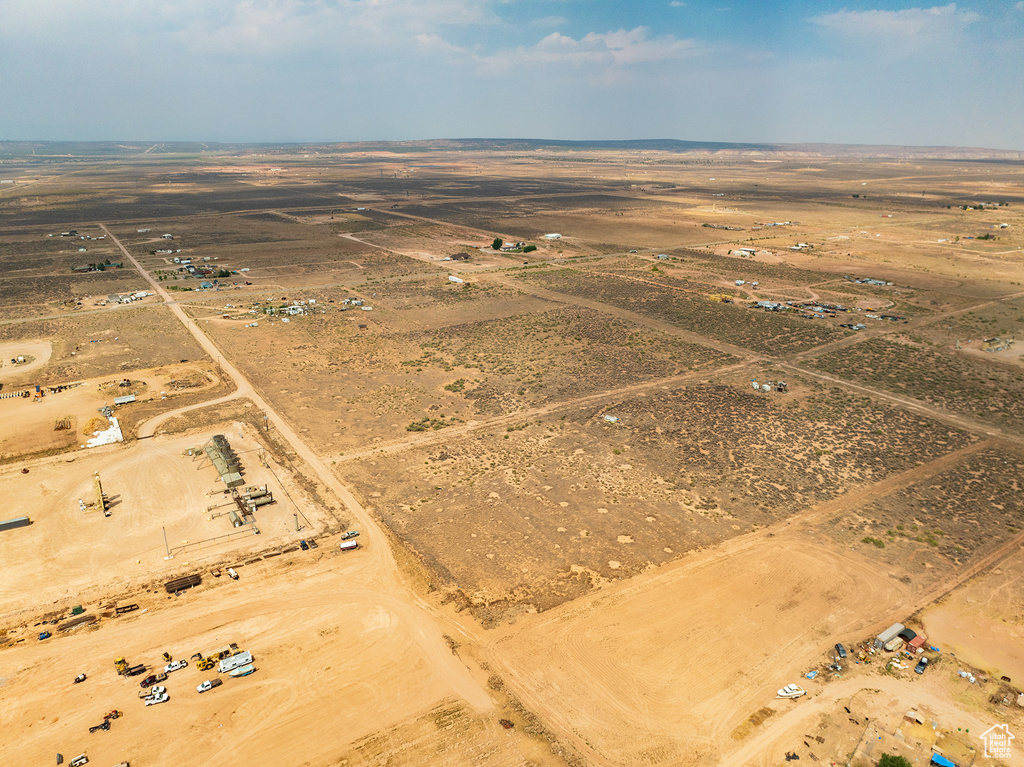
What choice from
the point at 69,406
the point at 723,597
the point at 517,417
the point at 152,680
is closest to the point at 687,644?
the point at 723,597

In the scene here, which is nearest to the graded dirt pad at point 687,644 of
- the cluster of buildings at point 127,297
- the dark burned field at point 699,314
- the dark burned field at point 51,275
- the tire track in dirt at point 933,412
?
the tire track in dirt at point 933,412

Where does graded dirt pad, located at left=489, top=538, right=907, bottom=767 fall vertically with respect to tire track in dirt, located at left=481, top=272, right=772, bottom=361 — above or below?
below

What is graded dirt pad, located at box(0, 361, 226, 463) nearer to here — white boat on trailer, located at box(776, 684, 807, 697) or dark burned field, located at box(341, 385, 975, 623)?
dark burned field, located at box(341, 385, 975, 623)

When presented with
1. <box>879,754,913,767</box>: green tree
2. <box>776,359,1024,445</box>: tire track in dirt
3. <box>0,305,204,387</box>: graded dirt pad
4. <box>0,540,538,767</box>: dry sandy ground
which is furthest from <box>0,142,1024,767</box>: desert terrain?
<box>879,754,913,767</box>: green tree

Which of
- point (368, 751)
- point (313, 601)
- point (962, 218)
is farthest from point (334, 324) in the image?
point (962, 218)

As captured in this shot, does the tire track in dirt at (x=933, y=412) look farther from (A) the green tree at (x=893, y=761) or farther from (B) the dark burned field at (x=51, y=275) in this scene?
(B) the dark burned field at (x=51, y=275)

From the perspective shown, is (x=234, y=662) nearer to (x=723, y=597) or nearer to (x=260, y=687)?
(x=260, y=687)
